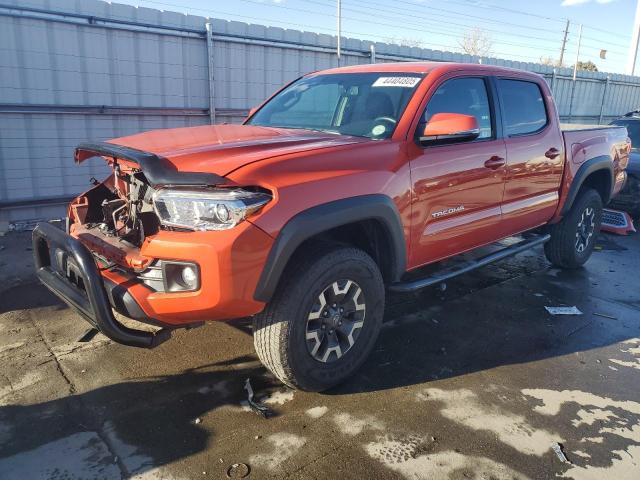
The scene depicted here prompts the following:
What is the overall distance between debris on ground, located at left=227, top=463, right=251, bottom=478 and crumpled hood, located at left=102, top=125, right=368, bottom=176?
1434 millimetres

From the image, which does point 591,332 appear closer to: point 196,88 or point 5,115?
point 196,88

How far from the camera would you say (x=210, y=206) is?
8.12 ft

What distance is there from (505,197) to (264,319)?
2.39 metres

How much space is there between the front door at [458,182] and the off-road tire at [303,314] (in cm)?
56

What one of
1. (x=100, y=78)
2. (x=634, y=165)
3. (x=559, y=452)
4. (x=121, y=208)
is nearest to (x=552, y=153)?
(x=559, y=452)

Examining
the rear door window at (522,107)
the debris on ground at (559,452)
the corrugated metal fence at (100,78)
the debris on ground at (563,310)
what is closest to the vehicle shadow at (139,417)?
the debris on ground at (559,452)

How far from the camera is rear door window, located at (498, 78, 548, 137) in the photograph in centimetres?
426

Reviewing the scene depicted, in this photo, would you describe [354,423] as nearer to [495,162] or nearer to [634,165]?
[495,162]

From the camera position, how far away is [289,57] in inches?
343

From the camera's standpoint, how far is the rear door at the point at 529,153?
13.8 feet

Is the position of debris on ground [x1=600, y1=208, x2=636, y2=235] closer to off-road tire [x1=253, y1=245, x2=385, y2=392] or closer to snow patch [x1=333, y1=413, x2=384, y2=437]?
off-road tire [x1=253, y1=245, x2=385, y2=392]

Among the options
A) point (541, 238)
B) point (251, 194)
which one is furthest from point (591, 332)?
point (251, 194)

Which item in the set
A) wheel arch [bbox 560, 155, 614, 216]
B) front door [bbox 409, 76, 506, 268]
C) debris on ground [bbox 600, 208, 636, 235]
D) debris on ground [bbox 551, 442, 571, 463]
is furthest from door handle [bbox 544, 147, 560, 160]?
debris on ground [bbox 600, 208, 636, 235]

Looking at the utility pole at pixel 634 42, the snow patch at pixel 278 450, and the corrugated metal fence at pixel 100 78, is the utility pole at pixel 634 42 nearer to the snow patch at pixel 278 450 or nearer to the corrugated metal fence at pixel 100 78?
the corrugated metal fence at pixel 100 78
